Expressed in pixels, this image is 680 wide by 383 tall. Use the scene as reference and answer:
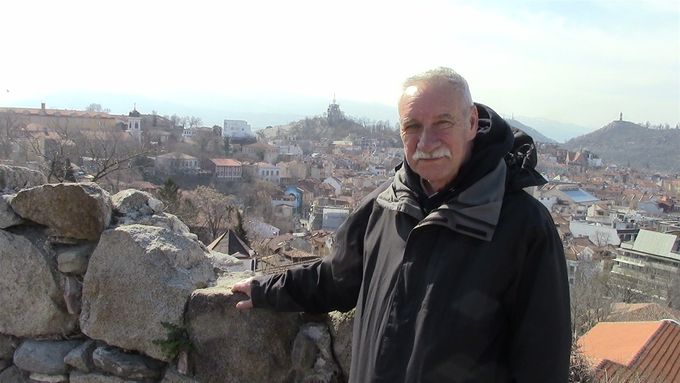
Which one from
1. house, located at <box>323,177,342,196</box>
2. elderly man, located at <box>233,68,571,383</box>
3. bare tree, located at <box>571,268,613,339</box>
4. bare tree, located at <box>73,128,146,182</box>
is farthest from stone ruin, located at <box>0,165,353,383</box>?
house, located at <box>323,177,342,196</box>

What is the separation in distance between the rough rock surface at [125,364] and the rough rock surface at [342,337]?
70 centimetres

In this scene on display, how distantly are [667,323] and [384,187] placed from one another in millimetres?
7513

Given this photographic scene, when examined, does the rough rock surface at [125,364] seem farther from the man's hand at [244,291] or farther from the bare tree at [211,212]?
the bare tree at [211,212]

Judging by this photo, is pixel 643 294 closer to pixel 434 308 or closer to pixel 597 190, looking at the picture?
pixel 434 308

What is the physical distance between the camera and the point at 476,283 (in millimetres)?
1422

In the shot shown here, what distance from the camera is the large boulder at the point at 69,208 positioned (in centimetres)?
242

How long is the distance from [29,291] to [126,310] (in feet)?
1.52

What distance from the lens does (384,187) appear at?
1.84 m

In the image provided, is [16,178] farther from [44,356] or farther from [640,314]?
[640,314]

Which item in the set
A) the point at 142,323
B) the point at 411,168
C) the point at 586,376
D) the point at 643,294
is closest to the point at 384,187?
the point at 411,168

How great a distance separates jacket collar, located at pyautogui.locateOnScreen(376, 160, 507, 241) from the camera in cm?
142

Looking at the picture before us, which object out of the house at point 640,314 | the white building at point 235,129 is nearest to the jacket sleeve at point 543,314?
the house at point 640,314

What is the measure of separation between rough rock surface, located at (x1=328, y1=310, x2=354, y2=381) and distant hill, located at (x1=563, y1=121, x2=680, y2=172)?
134 metres

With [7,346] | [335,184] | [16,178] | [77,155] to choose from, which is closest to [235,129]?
[335,184]
